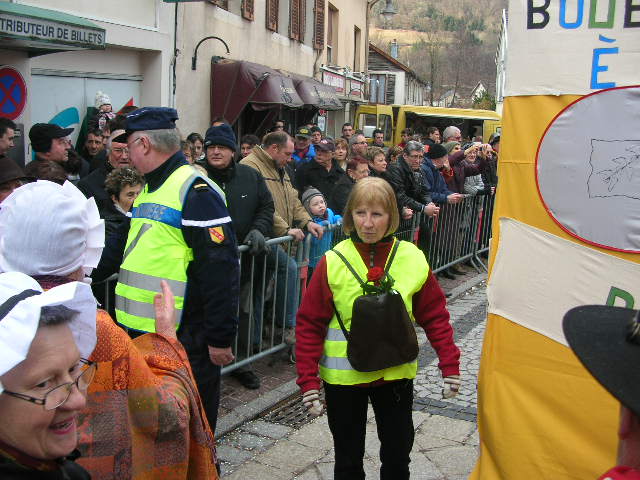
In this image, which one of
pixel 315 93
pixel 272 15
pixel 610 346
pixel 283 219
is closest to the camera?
pixel 610 346

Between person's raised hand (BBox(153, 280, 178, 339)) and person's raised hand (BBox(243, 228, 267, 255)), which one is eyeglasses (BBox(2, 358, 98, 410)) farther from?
person's raised hand (BBox(243, 228, 267, 255))

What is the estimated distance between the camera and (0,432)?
5.10 feet

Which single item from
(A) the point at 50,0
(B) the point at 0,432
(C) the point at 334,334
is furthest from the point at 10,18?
(B) the point at 0,432

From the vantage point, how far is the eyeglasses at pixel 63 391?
5.25ft

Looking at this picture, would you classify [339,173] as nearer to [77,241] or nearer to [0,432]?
[77,241]

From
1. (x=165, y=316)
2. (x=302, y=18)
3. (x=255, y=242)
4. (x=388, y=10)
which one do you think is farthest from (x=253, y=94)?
(x=165, y=316)

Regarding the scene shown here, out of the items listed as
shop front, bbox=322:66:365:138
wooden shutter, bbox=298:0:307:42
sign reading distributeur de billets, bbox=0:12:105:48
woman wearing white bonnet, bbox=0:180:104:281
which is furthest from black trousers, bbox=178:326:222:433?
shop front, bbox=322:66:365:138

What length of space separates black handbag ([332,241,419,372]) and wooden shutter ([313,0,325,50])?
62.2 ft

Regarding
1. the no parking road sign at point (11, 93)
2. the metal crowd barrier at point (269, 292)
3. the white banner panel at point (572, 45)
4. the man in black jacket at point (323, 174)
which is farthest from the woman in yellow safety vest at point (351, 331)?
the no parking road sign at point (11, 93)

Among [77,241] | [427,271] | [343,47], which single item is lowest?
[427,271]

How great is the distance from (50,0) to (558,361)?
8.24 m

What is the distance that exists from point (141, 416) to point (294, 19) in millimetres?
18492

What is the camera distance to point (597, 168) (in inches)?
126

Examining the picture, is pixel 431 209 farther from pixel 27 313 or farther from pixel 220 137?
pixel 27 313
